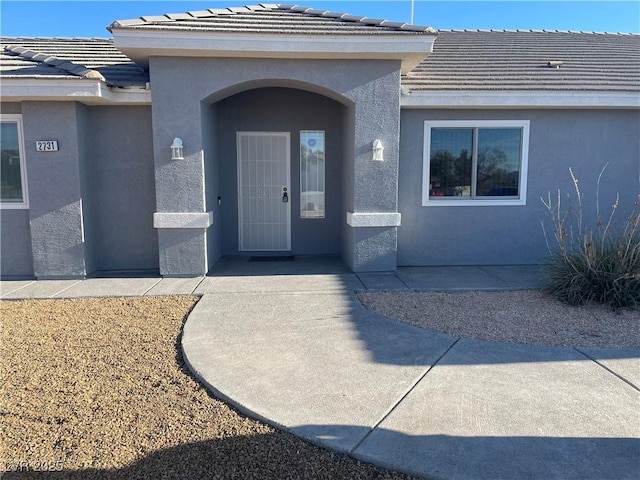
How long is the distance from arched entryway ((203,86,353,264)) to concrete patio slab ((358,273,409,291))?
6.09ft

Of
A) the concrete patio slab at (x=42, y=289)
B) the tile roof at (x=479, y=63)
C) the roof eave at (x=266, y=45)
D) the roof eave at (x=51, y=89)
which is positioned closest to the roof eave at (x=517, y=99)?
the tile roof at (x=479, y=63)

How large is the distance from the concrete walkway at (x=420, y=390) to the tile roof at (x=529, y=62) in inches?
208

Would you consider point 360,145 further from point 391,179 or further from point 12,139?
point 12,139

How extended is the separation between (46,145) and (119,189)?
1.35m

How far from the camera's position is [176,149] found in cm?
758

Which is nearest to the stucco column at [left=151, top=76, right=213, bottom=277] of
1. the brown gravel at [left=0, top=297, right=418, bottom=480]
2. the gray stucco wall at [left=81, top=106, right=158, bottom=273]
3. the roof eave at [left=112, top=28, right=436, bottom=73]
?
the roof eave at [left=112, top=28, right=436, bottom=73]

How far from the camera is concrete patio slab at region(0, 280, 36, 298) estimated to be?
23.7 ft

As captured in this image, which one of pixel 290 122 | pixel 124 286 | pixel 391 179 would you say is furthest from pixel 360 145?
pixel 124 286

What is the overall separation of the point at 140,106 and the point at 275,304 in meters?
4.62

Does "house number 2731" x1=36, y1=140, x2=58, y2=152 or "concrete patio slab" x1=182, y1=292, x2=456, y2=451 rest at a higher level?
"house number 2731" x1=36, y1=140, x2=58, y2=152

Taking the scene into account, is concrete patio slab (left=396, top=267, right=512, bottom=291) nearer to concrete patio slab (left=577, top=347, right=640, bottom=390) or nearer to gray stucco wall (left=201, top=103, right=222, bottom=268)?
concrete patio slab (left=577, top=347, right=640, bottom=390)

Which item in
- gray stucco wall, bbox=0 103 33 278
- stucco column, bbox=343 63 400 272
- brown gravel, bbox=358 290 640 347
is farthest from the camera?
gray stucco wall, bbox=0 103 33 278

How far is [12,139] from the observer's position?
7840 mm

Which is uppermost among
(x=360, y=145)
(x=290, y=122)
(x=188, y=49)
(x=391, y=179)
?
(x=188, y=49)
